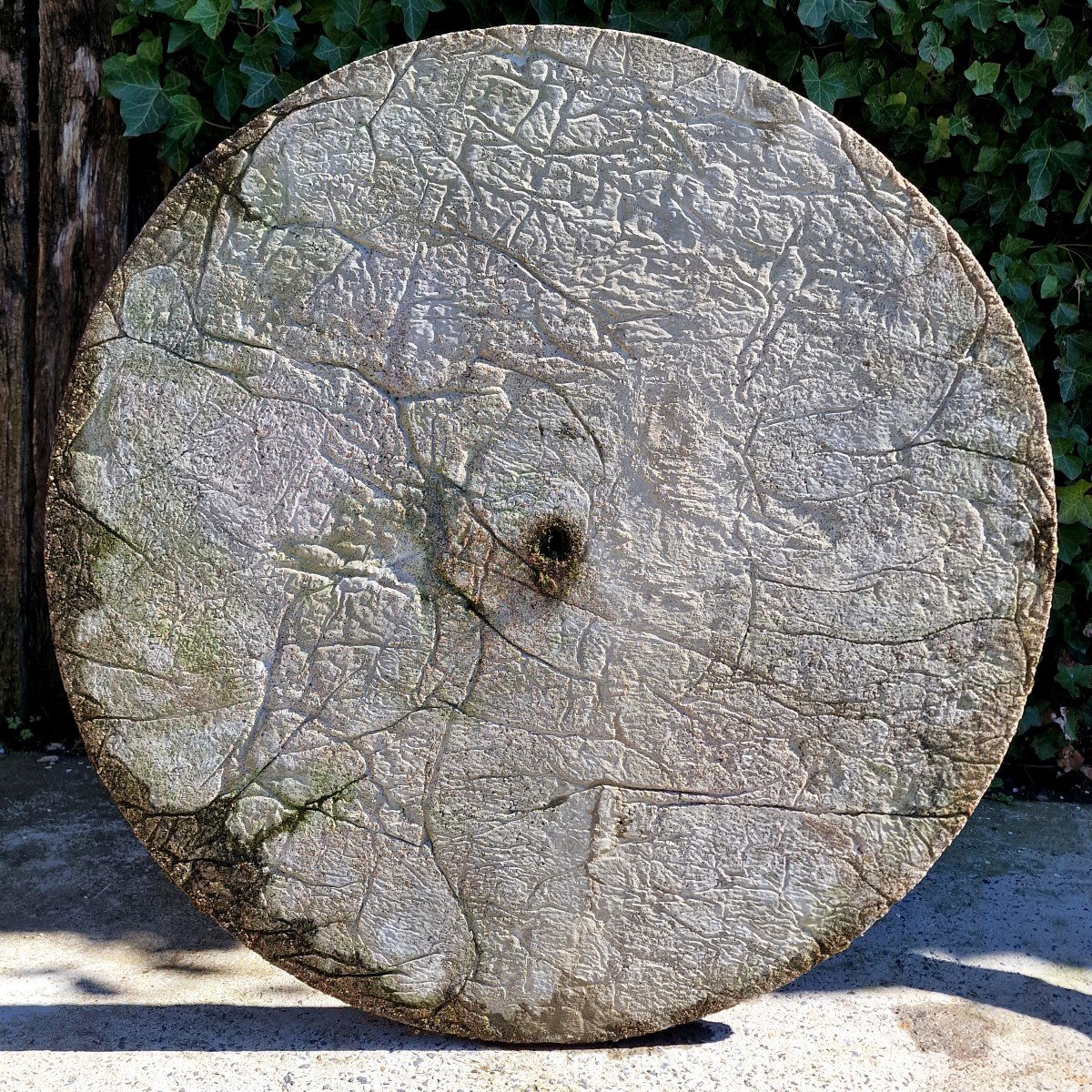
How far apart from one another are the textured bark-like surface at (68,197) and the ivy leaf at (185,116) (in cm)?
17

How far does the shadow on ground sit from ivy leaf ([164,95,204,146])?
1509 mm

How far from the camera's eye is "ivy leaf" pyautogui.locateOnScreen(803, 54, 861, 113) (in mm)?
2291

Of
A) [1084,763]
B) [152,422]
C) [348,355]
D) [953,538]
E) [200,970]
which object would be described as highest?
[348,355]

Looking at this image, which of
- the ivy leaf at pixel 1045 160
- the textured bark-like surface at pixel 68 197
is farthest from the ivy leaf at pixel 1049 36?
the textured bark-like surface at pixel 68 197

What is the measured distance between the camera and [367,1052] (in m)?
1.81

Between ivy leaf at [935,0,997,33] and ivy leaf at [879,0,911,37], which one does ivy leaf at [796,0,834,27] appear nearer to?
ivy leaf at [879,0,911,37]

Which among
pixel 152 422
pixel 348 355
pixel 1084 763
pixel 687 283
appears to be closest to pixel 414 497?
pixel 348 355

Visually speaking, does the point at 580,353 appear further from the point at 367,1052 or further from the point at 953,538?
the point at 367,1052

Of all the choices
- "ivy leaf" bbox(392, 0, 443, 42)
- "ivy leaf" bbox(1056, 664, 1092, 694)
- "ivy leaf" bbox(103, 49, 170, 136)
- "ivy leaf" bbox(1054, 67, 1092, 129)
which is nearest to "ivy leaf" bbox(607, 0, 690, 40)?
"ivy leaf" bbox(392, 0, 443, 42)

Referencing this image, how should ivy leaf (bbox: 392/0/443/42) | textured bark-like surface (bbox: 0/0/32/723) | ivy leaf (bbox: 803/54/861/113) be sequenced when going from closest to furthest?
ivy leaf (bbox: 392/0/443/42)
ivy leaf (bbox: 803/54/861/113)
textured bark-like surface (bbox: 0/0/32/723)

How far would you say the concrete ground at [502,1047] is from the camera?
176 centimetres

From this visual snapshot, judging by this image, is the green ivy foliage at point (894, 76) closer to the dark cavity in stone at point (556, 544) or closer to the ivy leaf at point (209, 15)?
the ivy leaf at point (209, 15)

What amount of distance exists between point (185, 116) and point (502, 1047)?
6.34 feet

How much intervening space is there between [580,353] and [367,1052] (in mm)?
1181
